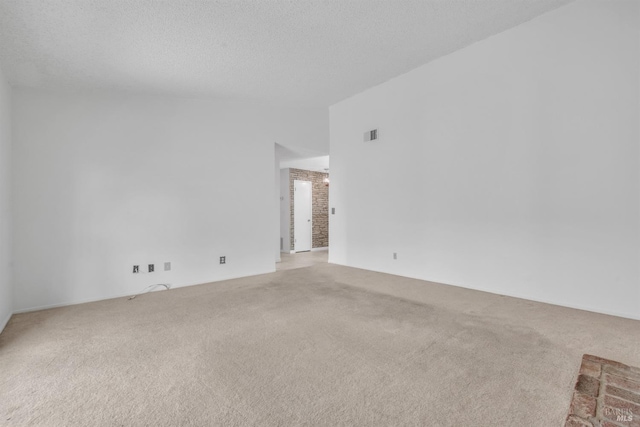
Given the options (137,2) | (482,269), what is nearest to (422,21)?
(137,2)

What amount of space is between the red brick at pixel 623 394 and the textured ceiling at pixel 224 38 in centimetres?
336

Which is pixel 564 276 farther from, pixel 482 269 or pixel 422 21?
pixel 422 21

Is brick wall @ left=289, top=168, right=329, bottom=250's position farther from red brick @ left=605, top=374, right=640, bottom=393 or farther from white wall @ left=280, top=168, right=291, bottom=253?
red brick @ left=605, top=374, right=640, bottom=393

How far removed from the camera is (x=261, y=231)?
5.21 meters

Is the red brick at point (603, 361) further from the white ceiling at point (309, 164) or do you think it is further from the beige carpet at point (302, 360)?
the white ceiling at point (309, 164)

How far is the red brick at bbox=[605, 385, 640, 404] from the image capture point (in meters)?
1.73

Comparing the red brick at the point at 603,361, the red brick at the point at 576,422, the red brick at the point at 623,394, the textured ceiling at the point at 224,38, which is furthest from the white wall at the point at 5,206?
the red brick at the point at 603,361

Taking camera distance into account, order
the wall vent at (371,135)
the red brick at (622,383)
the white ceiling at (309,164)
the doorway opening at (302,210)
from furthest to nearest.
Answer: the doorway opening at (302,210), the white ceiling at (309,164), the wall vent at (371,135), the red brick at (622,383)

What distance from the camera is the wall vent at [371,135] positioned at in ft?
17.8

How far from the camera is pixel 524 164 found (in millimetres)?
3697

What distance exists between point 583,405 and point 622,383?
1.55 ft

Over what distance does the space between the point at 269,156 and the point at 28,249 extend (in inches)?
132

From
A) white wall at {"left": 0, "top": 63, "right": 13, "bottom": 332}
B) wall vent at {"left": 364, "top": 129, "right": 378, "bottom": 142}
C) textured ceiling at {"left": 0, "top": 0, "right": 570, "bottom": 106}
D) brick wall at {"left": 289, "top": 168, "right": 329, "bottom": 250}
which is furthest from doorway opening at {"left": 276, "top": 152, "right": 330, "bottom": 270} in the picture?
white wall at {"left": 0, "top": 63, "right": 13, "bottom": 332}

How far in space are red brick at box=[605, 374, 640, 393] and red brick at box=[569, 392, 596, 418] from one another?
11.3 inches
